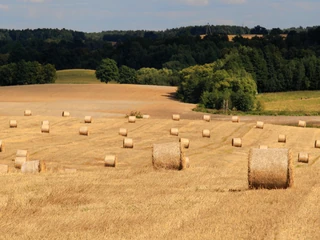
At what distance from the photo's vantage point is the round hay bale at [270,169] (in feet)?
60.2

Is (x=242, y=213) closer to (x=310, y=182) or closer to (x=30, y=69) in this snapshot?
(x=310, y=182)

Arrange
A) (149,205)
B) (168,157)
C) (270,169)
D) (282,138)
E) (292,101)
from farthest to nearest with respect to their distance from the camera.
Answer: (292,101), (282,138), (168,157), (270,169), (149,205)

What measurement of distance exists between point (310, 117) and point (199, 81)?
27.8 meters

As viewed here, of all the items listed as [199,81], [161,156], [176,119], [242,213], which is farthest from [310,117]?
[242,213]

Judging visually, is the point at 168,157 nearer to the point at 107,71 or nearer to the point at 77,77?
the point at 107,71

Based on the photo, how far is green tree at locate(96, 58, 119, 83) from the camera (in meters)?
172

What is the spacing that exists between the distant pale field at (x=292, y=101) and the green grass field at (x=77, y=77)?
5549cm

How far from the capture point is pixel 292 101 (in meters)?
128

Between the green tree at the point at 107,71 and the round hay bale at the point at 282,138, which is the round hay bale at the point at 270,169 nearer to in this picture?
the round hay bale at the point at 282,138

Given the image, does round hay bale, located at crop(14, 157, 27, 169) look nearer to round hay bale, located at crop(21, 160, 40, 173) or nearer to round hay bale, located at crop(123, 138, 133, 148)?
round hay bale, located at crop(21, 160, 40, 173)

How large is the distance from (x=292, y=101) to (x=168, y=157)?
10597 centimetres

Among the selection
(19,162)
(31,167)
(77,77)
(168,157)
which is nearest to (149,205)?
(31,167)

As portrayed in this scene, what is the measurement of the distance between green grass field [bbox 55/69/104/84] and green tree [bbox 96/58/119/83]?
254 inches

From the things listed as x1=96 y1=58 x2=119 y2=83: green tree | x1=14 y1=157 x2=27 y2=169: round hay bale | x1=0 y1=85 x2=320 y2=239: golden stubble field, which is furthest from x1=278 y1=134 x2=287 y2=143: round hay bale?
x1=96 y1=58 x2=119 y2=83: green tree
